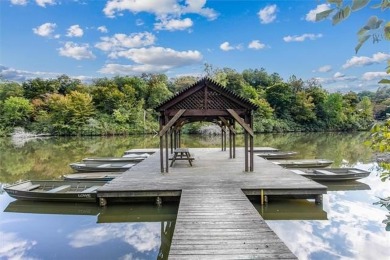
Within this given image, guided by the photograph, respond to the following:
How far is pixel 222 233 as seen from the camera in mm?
4738

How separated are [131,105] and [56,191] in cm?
3538

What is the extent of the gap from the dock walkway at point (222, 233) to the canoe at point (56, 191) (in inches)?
128

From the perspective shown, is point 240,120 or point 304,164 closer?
point 240,120

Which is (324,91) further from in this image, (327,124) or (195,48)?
(195,48)

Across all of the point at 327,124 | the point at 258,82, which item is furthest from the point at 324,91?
the point at 258,82

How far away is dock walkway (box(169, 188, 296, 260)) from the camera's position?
401 centimetres

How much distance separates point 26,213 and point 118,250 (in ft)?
12.8

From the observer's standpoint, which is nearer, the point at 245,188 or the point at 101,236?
the point at 101,236

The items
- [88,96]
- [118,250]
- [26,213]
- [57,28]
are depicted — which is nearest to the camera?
[118,250]

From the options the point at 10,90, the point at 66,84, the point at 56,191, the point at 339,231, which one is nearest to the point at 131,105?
the point at 66,84

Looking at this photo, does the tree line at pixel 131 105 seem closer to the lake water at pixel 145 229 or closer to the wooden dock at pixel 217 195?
the wooden dock at pixel 217 195

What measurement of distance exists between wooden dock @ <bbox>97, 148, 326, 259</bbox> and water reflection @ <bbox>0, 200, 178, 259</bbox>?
0.51 m

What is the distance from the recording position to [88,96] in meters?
41.1

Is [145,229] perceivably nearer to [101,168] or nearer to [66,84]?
[101,168]
